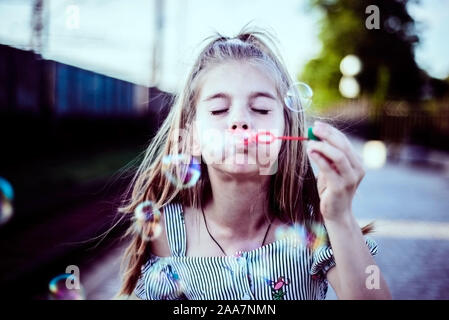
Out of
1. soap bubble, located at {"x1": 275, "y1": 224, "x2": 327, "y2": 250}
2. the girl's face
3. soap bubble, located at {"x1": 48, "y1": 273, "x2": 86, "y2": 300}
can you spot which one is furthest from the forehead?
soap bubble, located at {"x1": 48, "y1": 273, "x2": 86, "y2": 300}

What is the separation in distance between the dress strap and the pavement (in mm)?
1164

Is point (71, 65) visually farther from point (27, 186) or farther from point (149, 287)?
point (149, 287)

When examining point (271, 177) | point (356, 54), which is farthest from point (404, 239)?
point (356, 54)

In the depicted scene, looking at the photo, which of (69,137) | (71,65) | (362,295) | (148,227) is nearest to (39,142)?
(69,137)

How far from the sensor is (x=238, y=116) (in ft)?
3.67

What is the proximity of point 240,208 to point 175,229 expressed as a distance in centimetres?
18

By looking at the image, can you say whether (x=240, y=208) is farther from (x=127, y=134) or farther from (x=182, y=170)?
(x=127, y=134)

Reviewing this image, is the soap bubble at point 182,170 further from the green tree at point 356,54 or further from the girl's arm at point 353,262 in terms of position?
the green tree at point 356,54

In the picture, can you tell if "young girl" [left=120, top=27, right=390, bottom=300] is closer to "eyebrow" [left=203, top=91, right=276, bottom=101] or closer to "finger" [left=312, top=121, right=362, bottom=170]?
"eyebrow" [left=203, top=91, right=276, bottom=101]

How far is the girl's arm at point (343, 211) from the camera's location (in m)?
0.95

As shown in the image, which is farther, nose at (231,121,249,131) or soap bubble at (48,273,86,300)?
soap bubble at (48,273,86,300)

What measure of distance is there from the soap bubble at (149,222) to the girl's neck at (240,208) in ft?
0.47

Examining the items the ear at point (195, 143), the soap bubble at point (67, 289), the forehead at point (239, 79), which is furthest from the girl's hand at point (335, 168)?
the soap bubble at point (67, 289)

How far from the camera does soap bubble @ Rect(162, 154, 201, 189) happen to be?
133 cm
